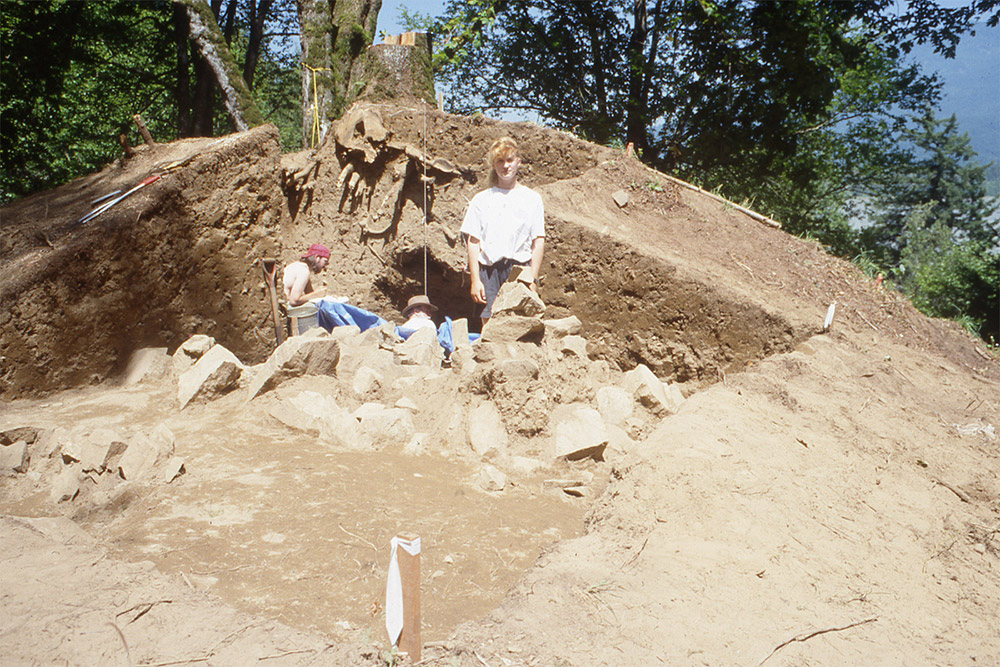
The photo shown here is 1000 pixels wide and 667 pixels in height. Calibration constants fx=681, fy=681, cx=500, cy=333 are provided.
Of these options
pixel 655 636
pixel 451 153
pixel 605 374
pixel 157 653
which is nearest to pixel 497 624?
pixel 655 636

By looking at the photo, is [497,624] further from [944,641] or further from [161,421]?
[161,421]

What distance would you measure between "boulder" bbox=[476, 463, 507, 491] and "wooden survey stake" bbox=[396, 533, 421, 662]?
1515 mm

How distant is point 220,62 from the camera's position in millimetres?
8852

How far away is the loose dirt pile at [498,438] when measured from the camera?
7.59ft

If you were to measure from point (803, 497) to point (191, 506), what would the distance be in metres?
2.76

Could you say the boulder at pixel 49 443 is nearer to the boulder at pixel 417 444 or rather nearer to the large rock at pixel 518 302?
the boulder at pixel 417 444

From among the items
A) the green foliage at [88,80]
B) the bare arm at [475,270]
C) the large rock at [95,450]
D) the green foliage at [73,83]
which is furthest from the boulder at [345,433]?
the green foliage at [73,83]

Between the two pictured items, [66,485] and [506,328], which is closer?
[66,485]

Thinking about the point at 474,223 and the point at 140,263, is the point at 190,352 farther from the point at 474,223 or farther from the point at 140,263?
the point at 474,223

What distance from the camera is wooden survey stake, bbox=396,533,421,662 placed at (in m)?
1.89

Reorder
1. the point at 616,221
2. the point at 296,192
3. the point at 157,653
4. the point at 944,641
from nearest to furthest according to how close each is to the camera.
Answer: the point at 157,653 < the point at 944,641 < the point at 616,221 < the point at 296,192

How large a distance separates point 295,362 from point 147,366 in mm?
1432

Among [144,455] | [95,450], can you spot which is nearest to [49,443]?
[95,450]

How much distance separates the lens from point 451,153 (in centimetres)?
721
